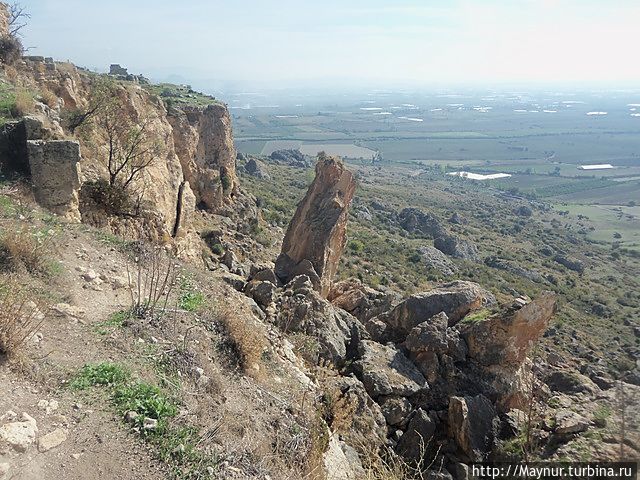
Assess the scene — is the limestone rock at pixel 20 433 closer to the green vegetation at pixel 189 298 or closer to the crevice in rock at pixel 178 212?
the green vegetation at pixel 189 298

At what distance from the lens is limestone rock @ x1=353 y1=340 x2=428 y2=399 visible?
10500mm

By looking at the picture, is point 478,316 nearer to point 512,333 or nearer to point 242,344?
point 512,333

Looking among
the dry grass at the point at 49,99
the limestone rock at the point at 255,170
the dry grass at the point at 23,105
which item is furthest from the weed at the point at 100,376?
the limestone rock at the point at 255,170

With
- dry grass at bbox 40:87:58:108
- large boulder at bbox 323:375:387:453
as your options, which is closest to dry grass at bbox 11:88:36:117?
dry grass at bbox 40:87:58:108

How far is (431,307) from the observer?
44.3ft

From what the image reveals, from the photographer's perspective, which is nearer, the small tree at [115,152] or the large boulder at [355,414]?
the large boulder at [355,414]

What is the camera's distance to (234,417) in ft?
19.4

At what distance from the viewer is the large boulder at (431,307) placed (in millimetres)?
13430

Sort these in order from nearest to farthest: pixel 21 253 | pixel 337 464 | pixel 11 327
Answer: pixel 11 327
pixel 337 464
pixel 21 253

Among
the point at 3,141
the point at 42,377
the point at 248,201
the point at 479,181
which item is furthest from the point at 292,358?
the point at 479,181

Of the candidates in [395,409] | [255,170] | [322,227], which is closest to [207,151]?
[322,227]

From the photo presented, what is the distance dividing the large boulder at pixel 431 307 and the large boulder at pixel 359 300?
2.24 m

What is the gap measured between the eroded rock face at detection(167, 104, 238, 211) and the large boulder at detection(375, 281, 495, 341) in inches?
731

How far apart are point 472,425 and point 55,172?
11048mm
